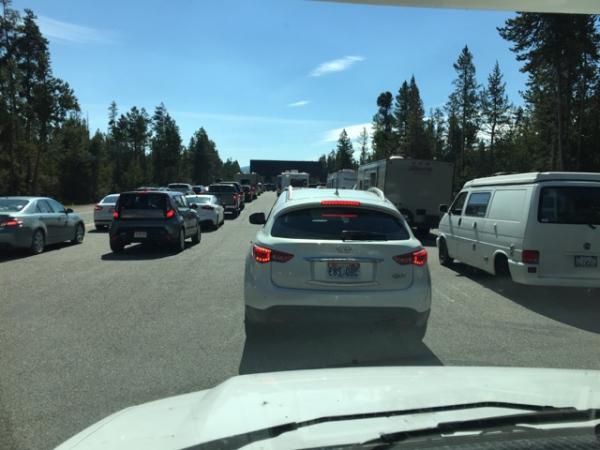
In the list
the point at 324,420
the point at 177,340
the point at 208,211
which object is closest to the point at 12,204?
the point at 208,211

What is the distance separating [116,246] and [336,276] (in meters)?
10.4

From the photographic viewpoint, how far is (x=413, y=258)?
5.73 metres

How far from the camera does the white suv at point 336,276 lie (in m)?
5.55

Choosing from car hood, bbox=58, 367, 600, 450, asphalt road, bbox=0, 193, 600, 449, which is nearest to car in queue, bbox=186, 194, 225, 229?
asphalt road, bbox=0, 193, 600, 449

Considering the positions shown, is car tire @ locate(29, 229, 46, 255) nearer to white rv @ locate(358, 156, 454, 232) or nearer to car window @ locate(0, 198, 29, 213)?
car window @ locate(0, 198, 29, 213)

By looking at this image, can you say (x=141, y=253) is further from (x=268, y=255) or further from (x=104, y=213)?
(x=268, y=255)

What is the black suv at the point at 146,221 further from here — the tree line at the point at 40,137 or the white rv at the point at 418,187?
the tree line at the point at 40,137

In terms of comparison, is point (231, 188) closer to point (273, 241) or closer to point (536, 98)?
point (273, 241)

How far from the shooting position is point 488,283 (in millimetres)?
10734

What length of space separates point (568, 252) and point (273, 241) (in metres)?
5.46

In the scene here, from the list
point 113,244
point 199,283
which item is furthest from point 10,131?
point 199,283

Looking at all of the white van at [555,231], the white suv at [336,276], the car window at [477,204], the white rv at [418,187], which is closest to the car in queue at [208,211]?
the white rv at [418,187]

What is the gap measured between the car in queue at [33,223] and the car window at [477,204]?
10581 mm

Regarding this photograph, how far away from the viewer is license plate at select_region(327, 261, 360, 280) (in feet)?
18.3
